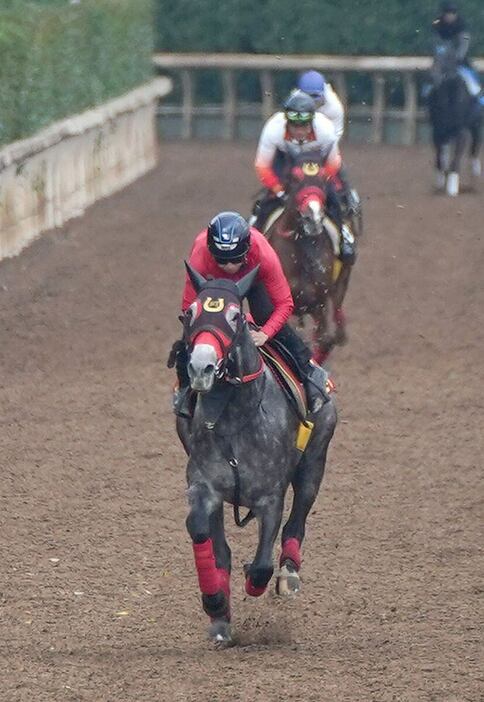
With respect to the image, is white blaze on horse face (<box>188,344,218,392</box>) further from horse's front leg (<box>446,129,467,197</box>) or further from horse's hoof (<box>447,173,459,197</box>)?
horse's hoof (<box>447,173,459,197</box>)

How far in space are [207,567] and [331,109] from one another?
863 cm

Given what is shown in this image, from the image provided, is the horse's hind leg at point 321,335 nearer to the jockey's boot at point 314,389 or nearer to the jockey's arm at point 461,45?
the jockey's boot at point 314,389

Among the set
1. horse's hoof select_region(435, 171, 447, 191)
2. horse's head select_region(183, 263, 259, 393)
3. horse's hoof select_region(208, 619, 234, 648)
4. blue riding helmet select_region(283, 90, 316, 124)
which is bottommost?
horse's hoof select_region(435, 171, 447, 191)

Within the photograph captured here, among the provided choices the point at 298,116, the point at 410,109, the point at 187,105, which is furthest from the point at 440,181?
the point at 298,116

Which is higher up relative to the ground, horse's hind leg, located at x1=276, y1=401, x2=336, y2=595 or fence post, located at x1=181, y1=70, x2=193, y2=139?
horse's hind leg, located at x1=276, y1=401, x2=336, y2=595

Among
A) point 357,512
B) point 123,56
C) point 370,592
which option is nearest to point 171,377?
point 357,512

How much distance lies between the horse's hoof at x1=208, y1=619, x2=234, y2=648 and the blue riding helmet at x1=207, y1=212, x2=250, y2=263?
1680mm

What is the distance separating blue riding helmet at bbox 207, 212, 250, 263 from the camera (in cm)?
761

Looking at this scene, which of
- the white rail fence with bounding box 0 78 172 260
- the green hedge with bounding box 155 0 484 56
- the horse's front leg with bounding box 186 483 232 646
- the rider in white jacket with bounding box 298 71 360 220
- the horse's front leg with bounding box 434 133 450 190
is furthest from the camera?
the green hedge with bounding box 155 0 484 56

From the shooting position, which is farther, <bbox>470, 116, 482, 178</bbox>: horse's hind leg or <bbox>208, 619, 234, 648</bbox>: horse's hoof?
<bbox>470, 116, 482, 178</bbox>: horse's hind leg

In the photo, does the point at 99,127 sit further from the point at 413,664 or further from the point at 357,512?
the point at 413,664

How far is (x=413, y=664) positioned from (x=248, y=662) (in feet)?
2.42

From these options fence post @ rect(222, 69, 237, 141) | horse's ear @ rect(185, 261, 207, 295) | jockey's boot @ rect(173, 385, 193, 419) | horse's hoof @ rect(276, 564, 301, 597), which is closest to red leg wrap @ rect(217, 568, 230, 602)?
horse's hoof @ rect(276, 564, 301, 597)

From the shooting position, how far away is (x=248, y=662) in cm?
745
